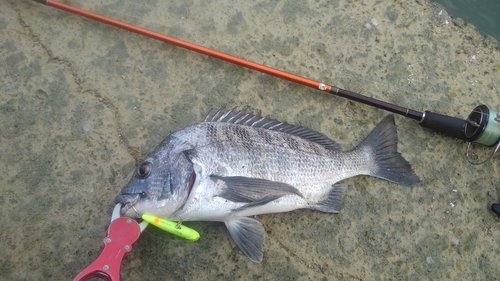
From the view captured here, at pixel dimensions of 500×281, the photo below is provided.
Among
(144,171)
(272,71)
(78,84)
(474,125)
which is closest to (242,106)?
(272,71)

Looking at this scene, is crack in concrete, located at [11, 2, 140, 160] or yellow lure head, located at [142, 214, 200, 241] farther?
crack in concrete, located at [11, 2, 140, 160]

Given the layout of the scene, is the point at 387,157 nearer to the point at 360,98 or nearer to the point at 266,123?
the point at 360,98

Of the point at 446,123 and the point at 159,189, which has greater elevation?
the point at 159,189

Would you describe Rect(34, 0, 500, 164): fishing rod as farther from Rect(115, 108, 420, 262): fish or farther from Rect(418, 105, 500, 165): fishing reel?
Rect(115, 108, 420, 262): fish

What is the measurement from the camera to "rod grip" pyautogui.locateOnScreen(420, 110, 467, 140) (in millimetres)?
2871

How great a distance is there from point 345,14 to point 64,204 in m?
2.43

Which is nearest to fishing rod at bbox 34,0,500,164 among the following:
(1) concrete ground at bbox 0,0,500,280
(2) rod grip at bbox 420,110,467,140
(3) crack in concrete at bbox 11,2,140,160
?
(2) rod grip at bbox 420,110,467,140

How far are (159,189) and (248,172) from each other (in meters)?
0.50

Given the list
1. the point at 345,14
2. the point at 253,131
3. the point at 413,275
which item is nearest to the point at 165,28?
the point at 253,131

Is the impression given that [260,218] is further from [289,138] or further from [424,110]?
[424,110]

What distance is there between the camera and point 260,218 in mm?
2656

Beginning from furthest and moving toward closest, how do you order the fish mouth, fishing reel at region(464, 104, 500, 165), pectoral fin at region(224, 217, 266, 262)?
1. fishing reel at region(464, 104, 500, 165)
2. pectoral fin at region(224, 217, 266, 262)
3. the fish mouth

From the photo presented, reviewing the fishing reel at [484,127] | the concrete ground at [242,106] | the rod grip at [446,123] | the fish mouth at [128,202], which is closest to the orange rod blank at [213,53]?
the concrete ground at [242,106]

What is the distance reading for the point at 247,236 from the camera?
8.17 ft
